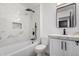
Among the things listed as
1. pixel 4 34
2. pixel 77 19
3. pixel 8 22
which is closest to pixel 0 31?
pixel 4 34

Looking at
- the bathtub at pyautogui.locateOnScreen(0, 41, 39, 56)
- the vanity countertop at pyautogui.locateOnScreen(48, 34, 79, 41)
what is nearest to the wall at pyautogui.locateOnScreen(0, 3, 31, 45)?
the bathtub at pyautogui.locateOnScreen(0, 41, 39, 56)

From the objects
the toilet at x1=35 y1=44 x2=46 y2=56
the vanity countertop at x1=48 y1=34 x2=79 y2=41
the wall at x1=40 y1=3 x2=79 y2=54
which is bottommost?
the toilet at x1=35 y1=44 x2=46 y2=56

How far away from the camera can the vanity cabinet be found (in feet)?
4.37

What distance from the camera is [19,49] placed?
146 cm

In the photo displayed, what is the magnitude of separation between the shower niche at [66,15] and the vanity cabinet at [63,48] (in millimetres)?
343

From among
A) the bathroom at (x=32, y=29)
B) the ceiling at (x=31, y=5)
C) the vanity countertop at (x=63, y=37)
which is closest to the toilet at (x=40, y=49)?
the bathroom at (x=32, y=29)

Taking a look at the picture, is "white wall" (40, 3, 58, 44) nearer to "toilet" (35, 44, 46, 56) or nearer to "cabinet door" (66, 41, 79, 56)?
"toilet" (35, 44, 46, 56)

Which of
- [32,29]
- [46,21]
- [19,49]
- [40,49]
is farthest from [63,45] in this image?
[19,49]

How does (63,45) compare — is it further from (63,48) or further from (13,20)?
(13,20)

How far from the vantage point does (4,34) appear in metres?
1.47

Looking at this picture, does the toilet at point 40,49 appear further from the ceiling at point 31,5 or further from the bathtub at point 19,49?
the ceiling at point 31,5

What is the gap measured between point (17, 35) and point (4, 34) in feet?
0.80

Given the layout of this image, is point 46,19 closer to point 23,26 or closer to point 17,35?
point 23,26

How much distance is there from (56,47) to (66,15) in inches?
26.0
